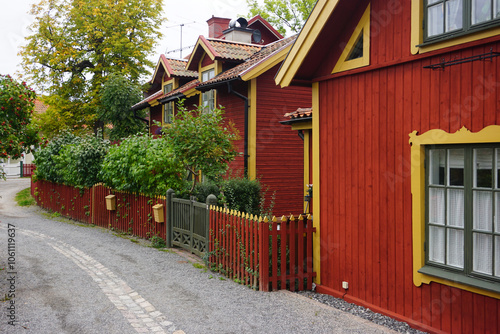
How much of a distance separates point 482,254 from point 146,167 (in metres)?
9.06

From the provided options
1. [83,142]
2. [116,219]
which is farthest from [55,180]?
[116,219]

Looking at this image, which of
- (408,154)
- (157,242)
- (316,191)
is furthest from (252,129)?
(408,154)

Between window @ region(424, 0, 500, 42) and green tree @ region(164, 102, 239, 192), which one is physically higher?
window @ region(424, 0, 500, 42)

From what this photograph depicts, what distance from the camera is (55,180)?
20281mm

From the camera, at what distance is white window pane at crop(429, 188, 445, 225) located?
19.4 feet

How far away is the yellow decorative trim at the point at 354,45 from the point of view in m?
7.02

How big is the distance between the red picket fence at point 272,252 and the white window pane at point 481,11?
412cm

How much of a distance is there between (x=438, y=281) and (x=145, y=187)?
9.09 metres

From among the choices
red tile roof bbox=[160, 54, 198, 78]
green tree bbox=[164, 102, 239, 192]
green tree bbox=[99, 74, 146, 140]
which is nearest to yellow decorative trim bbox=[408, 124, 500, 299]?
green tree bbox=[164, 102, 239, 192]

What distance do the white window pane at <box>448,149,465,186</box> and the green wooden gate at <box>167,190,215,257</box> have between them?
203 inches

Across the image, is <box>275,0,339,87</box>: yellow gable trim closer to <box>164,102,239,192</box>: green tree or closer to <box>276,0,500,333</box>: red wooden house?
<box>276,0,500,333</box>: red wooden house

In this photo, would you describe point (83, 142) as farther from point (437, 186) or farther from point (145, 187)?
point (437, 186)

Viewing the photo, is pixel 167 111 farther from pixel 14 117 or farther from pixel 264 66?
pixel 14 117

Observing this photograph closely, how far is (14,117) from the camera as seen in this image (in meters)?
8.98
